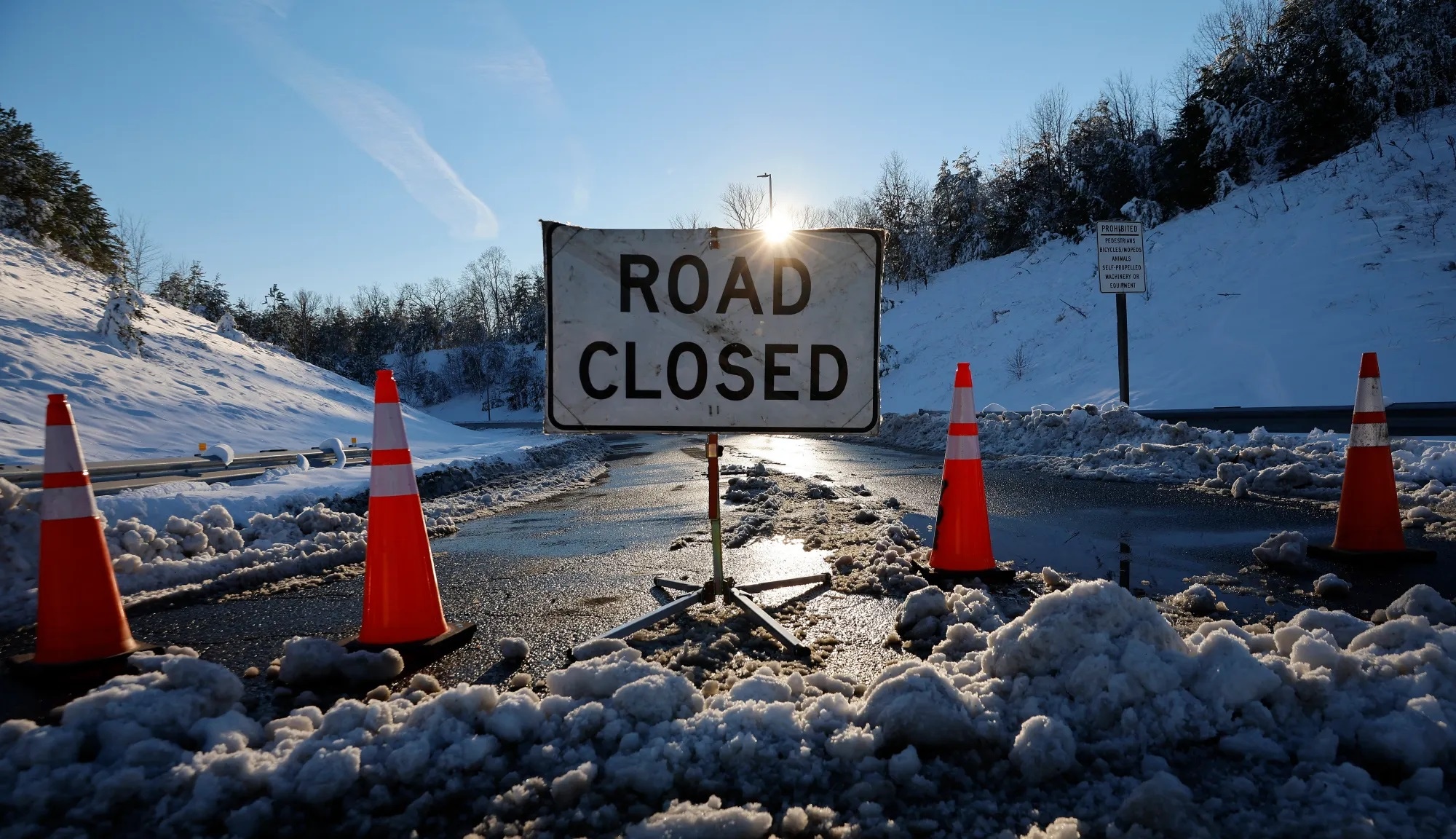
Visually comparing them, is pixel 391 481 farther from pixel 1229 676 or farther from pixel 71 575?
pixel 1229 676

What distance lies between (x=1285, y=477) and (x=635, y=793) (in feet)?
24.2

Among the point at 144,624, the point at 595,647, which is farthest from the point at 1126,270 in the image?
the point at 144,624

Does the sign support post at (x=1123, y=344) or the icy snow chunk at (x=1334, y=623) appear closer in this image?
the icy snow chunk at (x=1334, y=623)

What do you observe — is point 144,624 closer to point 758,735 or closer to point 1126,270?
point 758,735

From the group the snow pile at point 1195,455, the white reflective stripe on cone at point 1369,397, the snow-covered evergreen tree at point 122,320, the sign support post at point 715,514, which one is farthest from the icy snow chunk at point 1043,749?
the snow-covered evergreen tree at point 122,320

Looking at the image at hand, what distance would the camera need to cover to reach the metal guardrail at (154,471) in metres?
8.54

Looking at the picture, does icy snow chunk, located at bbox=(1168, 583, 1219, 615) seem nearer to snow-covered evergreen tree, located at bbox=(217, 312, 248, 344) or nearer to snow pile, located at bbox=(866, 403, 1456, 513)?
snow pile, located at bbox=(866, 403, 1456, 513)

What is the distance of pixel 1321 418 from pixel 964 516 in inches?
395

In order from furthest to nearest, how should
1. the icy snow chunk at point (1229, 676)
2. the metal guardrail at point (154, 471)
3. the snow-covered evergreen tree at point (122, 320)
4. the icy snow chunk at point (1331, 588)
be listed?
the snow-covered evergreen tree at point (122, 320), the metal guardrail at point (154, 471), the icy snow chunk at point (1331, 588), the icy snow chunk at point (1229, 676)

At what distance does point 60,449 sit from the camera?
3143 mm

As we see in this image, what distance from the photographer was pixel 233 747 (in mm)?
2010

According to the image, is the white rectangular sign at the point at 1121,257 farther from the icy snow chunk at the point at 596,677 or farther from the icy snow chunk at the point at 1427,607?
the icy snow chunk at the point at 596,677

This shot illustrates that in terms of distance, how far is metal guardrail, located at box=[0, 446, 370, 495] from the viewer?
8.54 metres

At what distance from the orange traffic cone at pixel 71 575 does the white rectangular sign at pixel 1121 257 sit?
1390 cm
